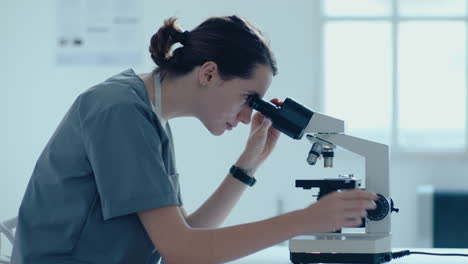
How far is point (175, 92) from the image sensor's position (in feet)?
5.20

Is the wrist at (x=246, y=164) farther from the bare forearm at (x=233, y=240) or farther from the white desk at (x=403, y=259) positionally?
the bare forearm at (x=233, y=240)

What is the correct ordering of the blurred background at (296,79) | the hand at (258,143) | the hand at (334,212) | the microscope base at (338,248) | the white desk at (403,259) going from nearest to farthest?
the hand at (334,212), the microscope base at (338,248), the white desk at (403,259), the hand at (258,143), the blurred background at (296,79)

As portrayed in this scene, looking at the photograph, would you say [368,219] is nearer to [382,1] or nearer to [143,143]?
[143,143]

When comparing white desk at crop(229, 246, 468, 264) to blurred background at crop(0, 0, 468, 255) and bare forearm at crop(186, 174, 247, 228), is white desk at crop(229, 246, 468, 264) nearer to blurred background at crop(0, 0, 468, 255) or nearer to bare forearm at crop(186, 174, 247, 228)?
bare forearm at crop(186, 174, 247, 228)

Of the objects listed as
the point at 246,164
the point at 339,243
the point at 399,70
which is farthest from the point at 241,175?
the point at 399,70

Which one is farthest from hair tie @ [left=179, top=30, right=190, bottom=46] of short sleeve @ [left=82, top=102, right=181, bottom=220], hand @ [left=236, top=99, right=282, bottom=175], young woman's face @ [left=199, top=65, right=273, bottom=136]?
hand @ [left=236, top=99, right=282, bottom=175]

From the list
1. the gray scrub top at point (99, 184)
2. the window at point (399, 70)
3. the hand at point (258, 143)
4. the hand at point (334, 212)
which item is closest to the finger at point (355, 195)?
the hand at point (334, 212)

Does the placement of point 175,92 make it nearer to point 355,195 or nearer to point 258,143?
point 258,143

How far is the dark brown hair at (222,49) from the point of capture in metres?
1.50

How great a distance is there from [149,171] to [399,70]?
266cm

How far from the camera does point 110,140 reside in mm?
1374

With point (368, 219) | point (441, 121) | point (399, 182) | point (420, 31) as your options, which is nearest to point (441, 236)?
point (399, 182)

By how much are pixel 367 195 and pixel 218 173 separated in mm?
2400

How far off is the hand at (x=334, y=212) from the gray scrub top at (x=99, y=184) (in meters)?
0.29
